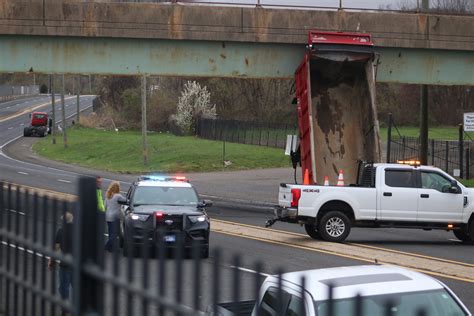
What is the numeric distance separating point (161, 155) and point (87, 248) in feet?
163

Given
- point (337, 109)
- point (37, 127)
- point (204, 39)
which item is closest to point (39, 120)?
point (37, 127)

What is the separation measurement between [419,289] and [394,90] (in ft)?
251

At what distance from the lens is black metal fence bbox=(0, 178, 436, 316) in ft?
10.4

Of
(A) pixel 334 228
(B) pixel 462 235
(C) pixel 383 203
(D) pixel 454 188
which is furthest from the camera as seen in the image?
(B) pixel 462 235

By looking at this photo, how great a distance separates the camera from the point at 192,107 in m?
78.4

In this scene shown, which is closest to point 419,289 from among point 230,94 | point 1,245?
point 1,245

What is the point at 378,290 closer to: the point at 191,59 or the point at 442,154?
the point at 191,59

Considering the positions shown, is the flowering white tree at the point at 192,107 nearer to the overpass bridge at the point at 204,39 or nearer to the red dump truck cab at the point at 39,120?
the red dump truck cab at the point at 39,120

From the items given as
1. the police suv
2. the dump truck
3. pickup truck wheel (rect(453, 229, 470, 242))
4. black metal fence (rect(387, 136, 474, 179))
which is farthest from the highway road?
the dump truck

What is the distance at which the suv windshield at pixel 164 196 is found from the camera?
60.4ft

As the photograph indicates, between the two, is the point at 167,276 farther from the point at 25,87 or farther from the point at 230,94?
the point at 25,87

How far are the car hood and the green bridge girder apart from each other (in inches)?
485

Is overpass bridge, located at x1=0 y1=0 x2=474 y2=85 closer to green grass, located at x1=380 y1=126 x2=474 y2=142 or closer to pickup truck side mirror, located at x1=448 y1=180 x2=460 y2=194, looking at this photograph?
pickup truck side mirror, located at x1=448 y1=180 x2=460 y2=194

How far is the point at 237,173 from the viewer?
151 ft
